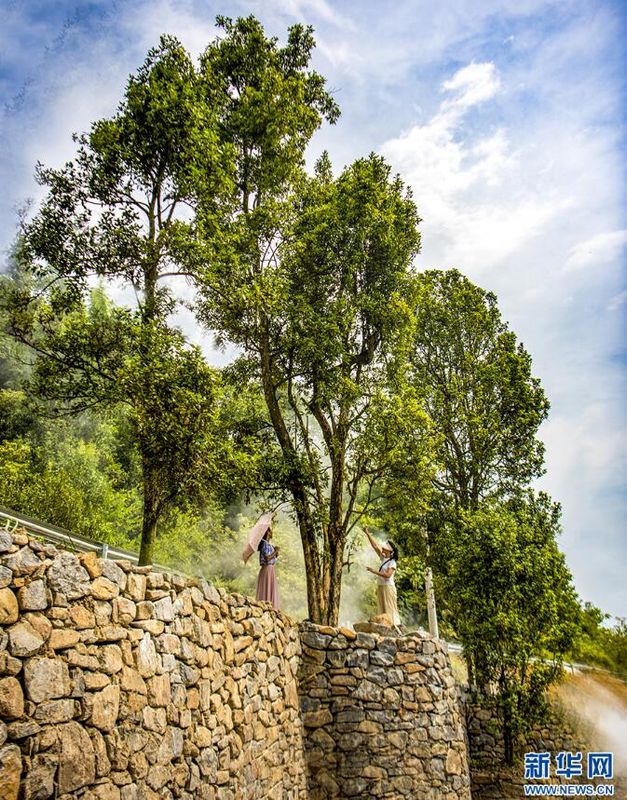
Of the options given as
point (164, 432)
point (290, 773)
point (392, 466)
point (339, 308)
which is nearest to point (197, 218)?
point (339, 308)

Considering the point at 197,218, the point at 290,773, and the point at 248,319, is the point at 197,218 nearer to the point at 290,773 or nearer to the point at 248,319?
the point at 248,319

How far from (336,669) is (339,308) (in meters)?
7.79

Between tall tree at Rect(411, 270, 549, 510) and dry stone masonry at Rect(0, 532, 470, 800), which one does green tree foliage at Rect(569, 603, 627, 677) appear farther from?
dry stone masonry at Rect(0, 532, 470, 800)

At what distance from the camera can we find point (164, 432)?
8.93 meters

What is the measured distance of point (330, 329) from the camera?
1212cm

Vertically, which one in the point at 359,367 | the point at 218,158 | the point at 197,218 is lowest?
the point at 359,367

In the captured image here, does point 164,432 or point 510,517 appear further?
point 510,517

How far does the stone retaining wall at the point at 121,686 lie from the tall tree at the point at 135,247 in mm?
3407

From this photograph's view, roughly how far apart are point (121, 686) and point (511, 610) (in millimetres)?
10412

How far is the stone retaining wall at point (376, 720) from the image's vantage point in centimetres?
888

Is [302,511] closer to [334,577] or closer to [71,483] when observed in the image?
[334,577]

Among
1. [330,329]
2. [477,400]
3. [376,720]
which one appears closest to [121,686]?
[376,720]

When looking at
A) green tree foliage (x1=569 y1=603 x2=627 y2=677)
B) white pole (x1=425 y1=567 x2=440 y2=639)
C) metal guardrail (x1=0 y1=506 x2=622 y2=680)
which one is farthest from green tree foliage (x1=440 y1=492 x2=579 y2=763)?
green tree foliage (x1=569 y1=603 x2=627 y2=677)

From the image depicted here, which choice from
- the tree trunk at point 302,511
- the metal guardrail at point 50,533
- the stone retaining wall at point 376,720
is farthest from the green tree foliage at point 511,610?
the metal guardrail at point 50,533
